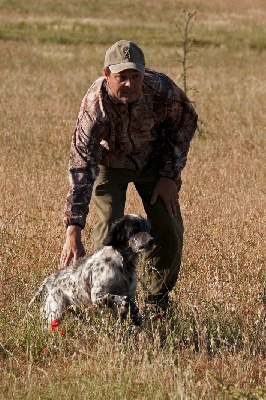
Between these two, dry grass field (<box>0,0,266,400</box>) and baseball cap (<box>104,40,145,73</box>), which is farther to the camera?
baseball cap (<box>104,40,145,73</box>)

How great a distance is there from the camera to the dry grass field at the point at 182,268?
5047 mm

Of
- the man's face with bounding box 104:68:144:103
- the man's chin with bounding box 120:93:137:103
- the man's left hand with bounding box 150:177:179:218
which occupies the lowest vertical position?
the man's left hand with bounding box 150:177:179:218

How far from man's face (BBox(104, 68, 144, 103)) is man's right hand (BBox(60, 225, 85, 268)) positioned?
1008 millimetres

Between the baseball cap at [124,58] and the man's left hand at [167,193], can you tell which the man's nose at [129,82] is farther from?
the man's left hand at [167,193]

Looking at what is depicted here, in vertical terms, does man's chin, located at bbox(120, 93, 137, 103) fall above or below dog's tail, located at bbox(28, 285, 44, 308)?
above

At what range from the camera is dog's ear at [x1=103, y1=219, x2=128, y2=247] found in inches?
240

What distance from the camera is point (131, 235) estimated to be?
6.06 metres

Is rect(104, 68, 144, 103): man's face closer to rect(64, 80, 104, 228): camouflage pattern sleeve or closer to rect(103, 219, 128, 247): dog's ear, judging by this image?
rect(64, 80, 104, 228): camouflage pattern sleeve

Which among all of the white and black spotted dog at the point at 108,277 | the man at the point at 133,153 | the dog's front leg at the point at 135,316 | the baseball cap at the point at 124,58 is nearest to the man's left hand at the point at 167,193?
the man at the point at 133,153

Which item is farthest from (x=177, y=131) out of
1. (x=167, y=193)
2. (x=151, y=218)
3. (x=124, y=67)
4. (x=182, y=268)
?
(x=182, y=268)

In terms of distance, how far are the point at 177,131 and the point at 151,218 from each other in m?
0.73

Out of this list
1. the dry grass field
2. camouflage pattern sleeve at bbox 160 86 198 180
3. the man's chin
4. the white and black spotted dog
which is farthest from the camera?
camouflage pattern sleeve at bbox 160 86 198 180

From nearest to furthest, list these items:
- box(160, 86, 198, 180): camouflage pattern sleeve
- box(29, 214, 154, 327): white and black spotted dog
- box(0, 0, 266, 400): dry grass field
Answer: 1. box(0, 0, 266, 400): dry grass field
2. box(29, 214, 154, 327): white and black spotted dog
3. box(160, 86, 198, 180): camouflage pattern sleeve

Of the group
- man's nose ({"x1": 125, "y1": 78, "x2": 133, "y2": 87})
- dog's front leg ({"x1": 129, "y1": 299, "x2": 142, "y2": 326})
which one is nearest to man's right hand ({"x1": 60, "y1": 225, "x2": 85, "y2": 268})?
dog's front leg ({"x1": 129, "y1": 299, "x2": 142, "y2": 326})
